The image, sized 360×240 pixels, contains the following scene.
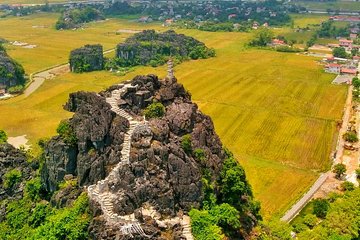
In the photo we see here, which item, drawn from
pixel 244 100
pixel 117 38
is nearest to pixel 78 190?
pixel 244 100

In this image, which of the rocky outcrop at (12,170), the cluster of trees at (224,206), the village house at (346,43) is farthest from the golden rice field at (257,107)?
the village house at (346,43)

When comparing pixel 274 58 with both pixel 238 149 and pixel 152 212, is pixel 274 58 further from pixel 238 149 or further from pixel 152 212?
pixel 152 212

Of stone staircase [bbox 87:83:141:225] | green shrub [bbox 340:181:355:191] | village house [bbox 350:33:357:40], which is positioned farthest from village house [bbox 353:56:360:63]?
stone staircase [bbox 87:83:141:225]

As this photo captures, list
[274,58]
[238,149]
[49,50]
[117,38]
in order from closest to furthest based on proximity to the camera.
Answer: [238,149] < [274,58] < [49,50] < [117,38]

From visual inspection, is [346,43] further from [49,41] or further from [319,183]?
[49,41]

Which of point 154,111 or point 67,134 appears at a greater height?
point 154,111

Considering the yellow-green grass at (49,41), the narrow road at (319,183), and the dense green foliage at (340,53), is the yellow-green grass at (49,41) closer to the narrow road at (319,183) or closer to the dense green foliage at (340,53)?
the dense green foliage at (340,53)

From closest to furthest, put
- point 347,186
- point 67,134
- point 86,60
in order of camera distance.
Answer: point 67,134, point 347,186, point 86,60

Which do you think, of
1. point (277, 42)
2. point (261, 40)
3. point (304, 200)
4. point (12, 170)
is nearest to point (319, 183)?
point (304, 200)
